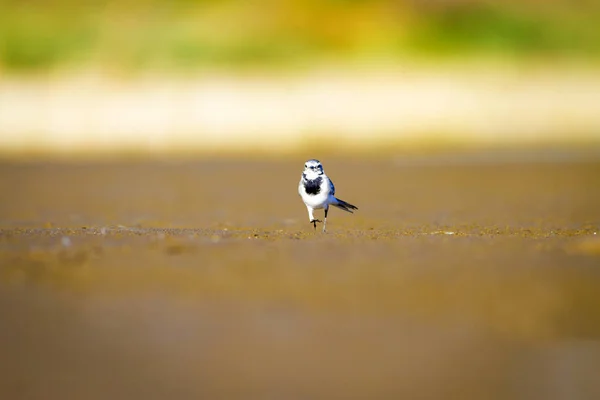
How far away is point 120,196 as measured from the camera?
44.4 ft

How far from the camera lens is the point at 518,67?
2983cm

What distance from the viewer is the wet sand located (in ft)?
15.1

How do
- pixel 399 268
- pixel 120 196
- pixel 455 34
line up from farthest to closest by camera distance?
pixel 455 34, pixel 120 196, pixel 399 268

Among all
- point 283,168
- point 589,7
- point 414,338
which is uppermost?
point 589,7

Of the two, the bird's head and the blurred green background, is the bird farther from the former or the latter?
the blurred green background

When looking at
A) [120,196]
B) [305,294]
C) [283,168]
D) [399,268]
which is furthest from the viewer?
[283,168]

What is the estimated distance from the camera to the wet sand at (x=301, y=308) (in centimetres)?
461

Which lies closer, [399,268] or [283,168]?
[399,268]

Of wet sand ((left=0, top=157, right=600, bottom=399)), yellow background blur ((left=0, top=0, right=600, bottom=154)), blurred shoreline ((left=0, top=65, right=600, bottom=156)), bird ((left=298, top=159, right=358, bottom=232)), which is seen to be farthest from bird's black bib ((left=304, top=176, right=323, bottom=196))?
yellow background blur ((left=0, top=0, right=600, bottom=154))

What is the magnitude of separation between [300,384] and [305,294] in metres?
1.47

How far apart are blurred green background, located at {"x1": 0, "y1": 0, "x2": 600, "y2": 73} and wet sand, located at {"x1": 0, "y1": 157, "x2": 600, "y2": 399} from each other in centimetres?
2007

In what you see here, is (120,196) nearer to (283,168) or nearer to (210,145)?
(283,168)

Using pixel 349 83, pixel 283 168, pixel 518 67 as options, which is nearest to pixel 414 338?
pixel 283 168

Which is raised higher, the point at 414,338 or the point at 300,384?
the point at 414,338
